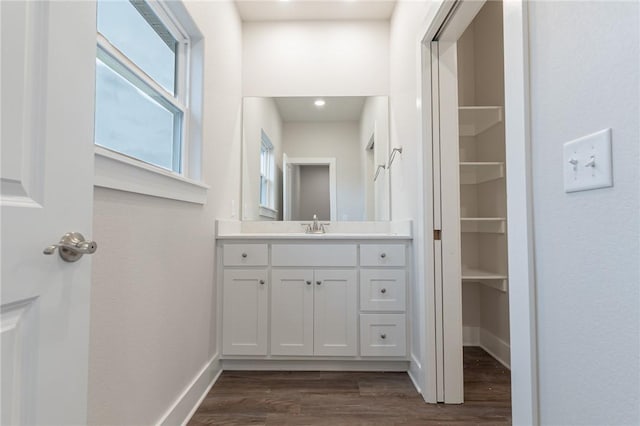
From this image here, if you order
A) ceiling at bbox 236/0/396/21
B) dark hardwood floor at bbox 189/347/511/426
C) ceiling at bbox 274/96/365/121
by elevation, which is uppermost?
ceiling at bbox 236/0/396/21

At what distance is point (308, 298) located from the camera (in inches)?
83.0

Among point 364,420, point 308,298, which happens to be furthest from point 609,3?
point 308,298

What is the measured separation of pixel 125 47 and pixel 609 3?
147 centimetres

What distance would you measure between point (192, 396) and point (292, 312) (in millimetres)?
721

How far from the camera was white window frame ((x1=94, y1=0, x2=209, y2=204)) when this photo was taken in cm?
105

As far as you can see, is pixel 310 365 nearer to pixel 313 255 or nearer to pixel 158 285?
pixel 313 255

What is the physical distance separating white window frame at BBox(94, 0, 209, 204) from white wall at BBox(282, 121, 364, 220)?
1.05 m

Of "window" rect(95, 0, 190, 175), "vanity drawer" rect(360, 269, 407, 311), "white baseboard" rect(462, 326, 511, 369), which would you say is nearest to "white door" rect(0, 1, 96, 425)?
"window" rect(95, 0, 190, 175)

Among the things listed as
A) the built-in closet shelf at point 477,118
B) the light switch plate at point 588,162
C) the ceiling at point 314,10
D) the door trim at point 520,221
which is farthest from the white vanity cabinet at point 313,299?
the ceiling at point 314,10

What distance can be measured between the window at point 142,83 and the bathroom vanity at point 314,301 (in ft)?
2.47

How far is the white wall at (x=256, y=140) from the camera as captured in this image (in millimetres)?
2676

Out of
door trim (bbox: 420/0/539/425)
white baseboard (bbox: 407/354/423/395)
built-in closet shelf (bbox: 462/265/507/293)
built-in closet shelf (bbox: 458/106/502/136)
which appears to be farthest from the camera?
built-in closet shelf (bbox: 458/106/502/136)

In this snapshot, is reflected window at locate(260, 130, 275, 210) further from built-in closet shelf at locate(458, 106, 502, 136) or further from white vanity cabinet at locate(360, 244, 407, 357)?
built-in closet shelf at locate(458, 106, 502, 136)

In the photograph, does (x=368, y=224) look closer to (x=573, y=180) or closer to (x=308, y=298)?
(x=308, y=298)
